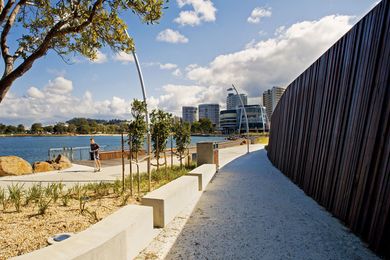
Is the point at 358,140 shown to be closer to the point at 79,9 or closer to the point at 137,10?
the point at 137,10

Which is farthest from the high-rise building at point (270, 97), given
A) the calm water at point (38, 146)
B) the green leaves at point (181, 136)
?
the green leaves at point (181, 136)

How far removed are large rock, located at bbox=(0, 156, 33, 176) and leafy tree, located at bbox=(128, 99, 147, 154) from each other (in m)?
7.85

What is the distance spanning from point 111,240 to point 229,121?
4972 inches

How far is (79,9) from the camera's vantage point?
4957 millimetres

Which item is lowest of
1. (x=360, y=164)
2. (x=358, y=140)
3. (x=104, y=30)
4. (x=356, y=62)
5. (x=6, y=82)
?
(x=360, y=164)

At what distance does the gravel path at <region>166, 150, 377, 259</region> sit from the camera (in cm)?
394

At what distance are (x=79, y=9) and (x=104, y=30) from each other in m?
0.73

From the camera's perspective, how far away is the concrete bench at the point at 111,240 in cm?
263

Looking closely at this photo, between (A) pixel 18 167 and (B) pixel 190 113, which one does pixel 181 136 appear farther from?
(B) pixel 190 113

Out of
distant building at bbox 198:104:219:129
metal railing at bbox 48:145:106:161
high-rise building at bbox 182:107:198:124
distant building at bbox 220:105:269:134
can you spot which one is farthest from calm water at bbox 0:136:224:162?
distant building at bbox 198:104:219:129

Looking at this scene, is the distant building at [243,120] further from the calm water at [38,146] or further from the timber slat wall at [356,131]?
the timber slat wall at [356,131]

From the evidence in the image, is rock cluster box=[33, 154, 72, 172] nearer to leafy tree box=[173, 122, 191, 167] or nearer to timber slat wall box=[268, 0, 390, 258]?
leafy tree box=[173, 122, 191, 167]

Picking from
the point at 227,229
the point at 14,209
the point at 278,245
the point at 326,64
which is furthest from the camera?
the point at 326,64

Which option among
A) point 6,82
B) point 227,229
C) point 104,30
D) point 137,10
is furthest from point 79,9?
point 227,229
